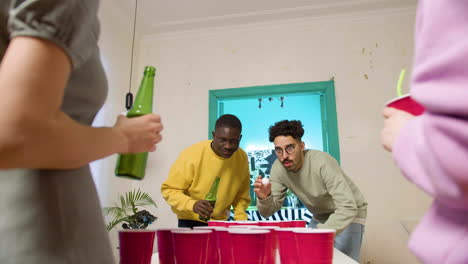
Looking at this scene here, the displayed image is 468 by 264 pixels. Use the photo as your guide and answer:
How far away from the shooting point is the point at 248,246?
60cm

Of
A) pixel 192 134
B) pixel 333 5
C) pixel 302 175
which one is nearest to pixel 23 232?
pixel 302 175

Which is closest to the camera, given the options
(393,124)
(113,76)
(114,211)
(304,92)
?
(393,124)

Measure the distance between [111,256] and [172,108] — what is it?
2.71 m

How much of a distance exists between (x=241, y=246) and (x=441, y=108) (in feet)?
1.36

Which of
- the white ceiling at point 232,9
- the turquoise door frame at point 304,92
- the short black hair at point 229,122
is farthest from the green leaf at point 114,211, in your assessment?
the white ceiling at point 232,9

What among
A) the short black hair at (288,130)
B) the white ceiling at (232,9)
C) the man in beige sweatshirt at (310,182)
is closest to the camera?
the man in beige sweatshirt at (310,182)

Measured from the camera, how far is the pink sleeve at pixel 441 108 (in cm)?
32

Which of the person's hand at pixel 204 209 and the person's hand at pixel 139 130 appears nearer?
the person's hand at pixel 139 130

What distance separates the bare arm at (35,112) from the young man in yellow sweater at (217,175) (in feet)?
4.76

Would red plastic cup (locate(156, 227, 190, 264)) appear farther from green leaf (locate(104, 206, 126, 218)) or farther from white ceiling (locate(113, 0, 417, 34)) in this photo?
white ceiling (locate(113, 0, 417, 34))

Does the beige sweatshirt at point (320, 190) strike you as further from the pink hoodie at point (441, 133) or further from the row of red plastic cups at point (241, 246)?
the pink hoodie at point (441, 133)

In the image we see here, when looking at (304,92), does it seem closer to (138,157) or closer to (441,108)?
(138,157)

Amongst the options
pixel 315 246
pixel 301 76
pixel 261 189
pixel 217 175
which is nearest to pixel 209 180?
pixel 217 175

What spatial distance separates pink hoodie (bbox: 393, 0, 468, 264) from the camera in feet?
1.05
